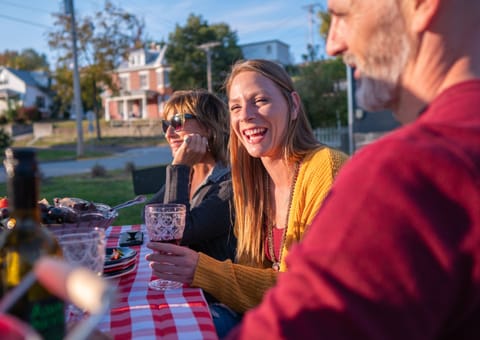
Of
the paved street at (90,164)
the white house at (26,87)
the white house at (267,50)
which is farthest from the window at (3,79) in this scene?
the paved street at (90,164)

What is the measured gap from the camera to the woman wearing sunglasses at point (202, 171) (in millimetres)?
2246

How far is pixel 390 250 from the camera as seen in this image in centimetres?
58

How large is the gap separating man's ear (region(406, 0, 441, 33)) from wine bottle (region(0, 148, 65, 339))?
0.73 meters

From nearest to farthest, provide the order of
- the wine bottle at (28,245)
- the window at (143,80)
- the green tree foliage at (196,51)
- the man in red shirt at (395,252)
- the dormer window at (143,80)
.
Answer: the man in red shirt at (395,252) → the wine bottle at (28,245) → the green tree foliage at (196,51) → the dormer window at (143,80) → the window at (143,80)

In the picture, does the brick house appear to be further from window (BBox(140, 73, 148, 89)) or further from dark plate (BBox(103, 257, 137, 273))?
dark plate (BBox(103, 257, 137, 273))

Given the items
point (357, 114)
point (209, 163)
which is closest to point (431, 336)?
point (209, 163)

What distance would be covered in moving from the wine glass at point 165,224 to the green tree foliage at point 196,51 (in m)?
33.1

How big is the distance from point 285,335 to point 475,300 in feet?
0.92

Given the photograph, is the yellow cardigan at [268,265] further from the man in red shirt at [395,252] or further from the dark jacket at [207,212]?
the man in red shirt at [395,252]

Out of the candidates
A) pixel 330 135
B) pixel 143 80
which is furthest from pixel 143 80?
pixel 330 135

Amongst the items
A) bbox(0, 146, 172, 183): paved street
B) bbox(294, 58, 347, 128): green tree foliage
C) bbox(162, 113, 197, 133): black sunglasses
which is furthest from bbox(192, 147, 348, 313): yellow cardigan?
bbox(294, 58, 347, 128): green tree foliage

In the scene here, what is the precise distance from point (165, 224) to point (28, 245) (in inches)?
36.1

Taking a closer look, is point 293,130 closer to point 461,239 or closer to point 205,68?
point 461,239

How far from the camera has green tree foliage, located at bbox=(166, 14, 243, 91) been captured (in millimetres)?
34875
